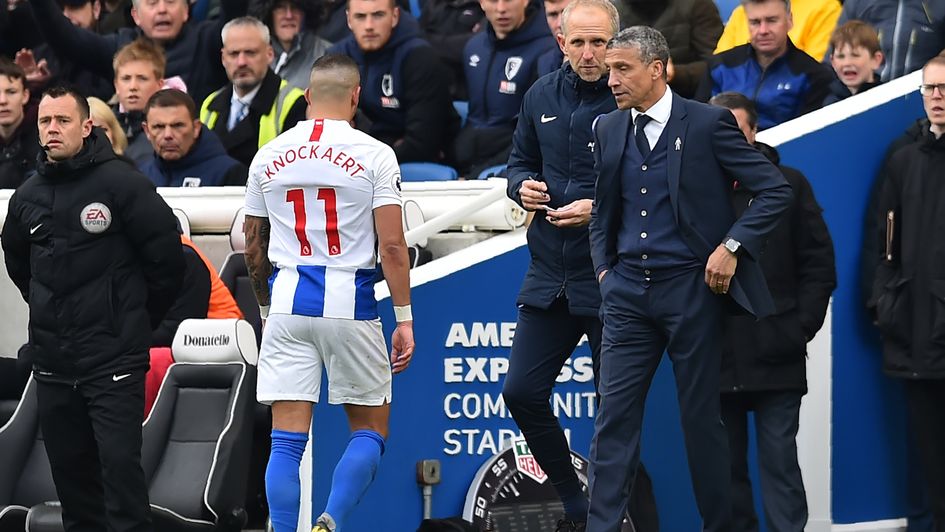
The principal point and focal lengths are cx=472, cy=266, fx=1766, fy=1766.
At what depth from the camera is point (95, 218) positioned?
830 cm

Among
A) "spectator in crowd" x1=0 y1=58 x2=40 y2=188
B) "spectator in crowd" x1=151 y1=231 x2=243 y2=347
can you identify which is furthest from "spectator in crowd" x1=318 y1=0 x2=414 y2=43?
"spectator in crowd" x1=151 y1=231 x2=243 y2=347

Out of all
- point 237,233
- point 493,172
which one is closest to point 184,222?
point 237,233

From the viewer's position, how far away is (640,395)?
7.36m

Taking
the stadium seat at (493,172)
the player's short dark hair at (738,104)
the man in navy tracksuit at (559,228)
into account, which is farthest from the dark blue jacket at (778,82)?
the man in navy tracksuit at (559,228)

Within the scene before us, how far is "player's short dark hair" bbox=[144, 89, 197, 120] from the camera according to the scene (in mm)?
11156

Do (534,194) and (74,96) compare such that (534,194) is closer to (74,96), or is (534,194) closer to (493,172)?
(74,96)

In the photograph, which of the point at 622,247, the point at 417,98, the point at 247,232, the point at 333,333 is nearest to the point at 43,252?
the point at 247,232

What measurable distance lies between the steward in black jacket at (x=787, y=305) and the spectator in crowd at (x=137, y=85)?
497 centimetres

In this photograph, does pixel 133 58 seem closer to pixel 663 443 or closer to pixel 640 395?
pixel 663 443

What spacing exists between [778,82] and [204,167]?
146 inches

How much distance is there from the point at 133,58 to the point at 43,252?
4.00 m

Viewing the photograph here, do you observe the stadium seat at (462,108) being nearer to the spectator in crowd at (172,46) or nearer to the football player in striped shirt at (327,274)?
the spectator in crowd at (172,46)

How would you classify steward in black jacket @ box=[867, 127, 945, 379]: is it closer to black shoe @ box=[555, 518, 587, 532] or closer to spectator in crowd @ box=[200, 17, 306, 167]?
black shoe @ box=[555, 518, 587, 532]

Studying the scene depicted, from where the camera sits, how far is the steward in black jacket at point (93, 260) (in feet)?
27.1
